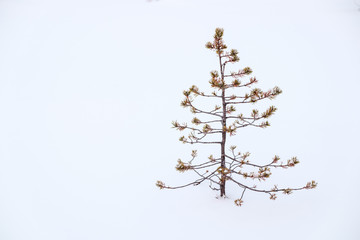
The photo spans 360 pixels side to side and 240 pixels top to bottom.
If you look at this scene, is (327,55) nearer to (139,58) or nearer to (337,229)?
(139,58)

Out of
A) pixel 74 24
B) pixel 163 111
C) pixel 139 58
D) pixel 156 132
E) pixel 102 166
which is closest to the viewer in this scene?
pixel 102 166

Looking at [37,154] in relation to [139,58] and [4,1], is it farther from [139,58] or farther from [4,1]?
[4,1]

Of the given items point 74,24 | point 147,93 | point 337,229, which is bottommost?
point 337,229

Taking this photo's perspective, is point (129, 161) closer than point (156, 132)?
Yes

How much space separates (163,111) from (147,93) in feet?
4.11

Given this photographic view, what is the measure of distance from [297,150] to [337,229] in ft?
5.94

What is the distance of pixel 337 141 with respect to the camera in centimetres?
516

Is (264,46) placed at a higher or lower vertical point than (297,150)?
higher

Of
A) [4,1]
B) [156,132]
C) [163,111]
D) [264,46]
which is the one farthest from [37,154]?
[4,1]

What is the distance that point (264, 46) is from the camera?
A: 1057cm

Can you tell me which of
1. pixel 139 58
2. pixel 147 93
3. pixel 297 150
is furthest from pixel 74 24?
pixel 297 150

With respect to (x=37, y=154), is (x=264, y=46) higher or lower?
higher

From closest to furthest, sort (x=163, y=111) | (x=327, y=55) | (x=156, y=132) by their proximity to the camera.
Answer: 1. (x=156, y=132)
2. (x=163, y=111)
3. (x=327, y=55)

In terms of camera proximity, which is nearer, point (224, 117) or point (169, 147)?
point (224, 117)
